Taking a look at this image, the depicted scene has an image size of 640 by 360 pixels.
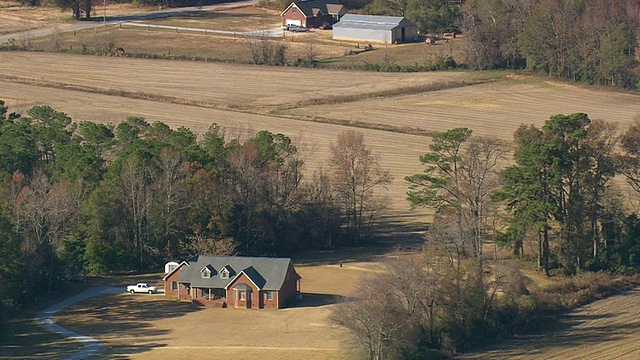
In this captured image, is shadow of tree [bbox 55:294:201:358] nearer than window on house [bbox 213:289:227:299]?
Yes

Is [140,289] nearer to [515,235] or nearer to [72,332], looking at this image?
[72,332]

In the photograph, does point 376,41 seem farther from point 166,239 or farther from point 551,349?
point 551,349

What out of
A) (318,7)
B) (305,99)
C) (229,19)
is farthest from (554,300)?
(229,19)

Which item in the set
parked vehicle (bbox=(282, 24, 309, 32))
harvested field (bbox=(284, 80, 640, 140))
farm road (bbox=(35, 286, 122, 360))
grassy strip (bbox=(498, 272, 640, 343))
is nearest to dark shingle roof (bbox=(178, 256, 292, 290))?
farm road (bbox=(35, 286, 122, 360))

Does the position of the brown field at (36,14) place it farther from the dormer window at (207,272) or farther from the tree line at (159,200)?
the dormer window at (207,272)

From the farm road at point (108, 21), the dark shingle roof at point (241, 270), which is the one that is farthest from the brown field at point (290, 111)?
the farm road at point (108, 21)

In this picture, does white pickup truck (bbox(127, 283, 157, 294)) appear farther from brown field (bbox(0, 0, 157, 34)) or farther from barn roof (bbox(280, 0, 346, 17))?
barn roof (bbox(280, 0, 346, 17))

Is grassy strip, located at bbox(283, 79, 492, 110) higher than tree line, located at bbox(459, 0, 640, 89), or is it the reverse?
tree line, located at bbox(459, 0, 640, 89)
